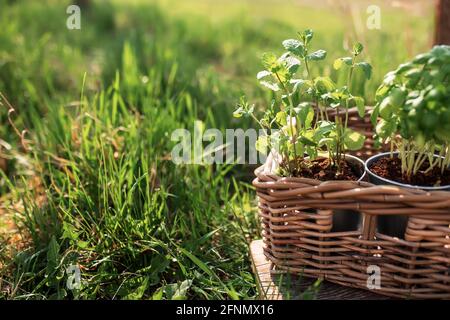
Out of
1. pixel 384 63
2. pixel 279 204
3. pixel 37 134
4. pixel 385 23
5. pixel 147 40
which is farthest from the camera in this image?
pixel 385 23

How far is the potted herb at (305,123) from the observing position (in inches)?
52.7

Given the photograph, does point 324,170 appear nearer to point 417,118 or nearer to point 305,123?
point 305,123

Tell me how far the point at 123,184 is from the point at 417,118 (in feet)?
3.15

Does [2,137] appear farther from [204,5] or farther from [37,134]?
[204,5]

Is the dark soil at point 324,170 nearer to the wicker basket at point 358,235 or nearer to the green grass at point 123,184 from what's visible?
the wicker basket at point 358,235

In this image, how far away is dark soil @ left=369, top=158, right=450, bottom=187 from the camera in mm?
1331

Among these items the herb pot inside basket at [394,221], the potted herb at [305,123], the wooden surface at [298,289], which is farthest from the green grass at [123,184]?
the herb pot inside basket at [394,221]

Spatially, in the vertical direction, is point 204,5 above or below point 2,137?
above

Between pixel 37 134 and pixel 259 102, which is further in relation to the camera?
pixel 259 102

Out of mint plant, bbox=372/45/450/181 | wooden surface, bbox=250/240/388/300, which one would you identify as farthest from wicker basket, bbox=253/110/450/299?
mint plant, bbox=372/45/450/181

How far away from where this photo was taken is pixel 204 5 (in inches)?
205

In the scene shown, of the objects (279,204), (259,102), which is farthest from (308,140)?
(259,102)

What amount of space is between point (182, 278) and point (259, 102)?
3.47 feet

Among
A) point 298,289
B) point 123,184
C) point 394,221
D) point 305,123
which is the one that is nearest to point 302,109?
point 305,123
